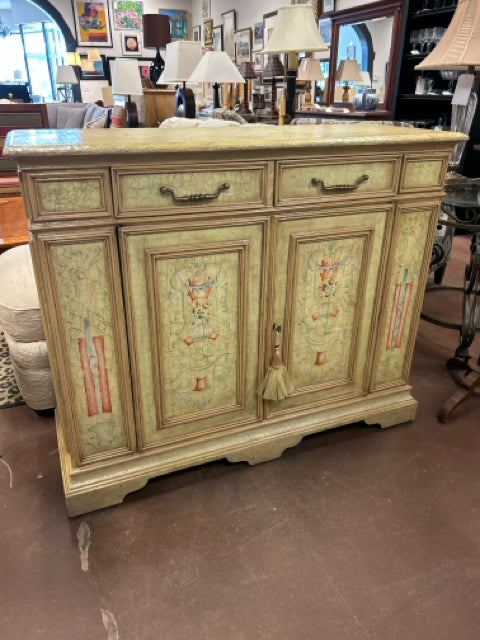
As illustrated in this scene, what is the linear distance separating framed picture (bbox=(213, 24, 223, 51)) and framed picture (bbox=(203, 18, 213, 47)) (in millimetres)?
197

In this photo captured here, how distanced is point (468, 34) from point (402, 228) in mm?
1067

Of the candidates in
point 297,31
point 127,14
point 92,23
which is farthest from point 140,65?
point 297,31

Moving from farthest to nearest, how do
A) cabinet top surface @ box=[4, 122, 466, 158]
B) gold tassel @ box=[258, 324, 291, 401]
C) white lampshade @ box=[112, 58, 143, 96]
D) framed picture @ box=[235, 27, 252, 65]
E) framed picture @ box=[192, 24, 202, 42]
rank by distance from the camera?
framed picture @ box=[192, 24, 202, 42], framed picture @ box=[235, 27, 252, 65], white lampshade @ box=[112, 58, 143, 96], gold tassel @ box=[258, 324, 291, 401], cabinet top surface @ box=[4, 122, 466, 158]

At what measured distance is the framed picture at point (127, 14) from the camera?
919cm

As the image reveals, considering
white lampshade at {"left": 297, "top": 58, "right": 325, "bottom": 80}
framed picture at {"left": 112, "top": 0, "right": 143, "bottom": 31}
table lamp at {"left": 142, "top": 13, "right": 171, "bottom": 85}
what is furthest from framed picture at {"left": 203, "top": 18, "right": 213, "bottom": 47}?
table lamp at {"left": 142, "top": 13, "right": 171, "bottom": 85}

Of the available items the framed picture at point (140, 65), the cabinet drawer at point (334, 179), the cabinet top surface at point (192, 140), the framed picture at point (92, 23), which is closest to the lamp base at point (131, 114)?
the cabinet top surface at point (192, 140)

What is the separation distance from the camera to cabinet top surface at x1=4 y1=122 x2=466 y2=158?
1.07 metres

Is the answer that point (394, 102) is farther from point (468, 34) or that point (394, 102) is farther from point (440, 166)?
point (440, 166)

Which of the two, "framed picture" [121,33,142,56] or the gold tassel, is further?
"framed picture" [121,33,142,56]

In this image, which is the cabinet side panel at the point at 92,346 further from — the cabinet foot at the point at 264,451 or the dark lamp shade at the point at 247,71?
the dark lamp shade at the point at 247,71

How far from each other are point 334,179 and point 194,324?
58 centimetres

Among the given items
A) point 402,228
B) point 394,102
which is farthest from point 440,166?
point 394,102

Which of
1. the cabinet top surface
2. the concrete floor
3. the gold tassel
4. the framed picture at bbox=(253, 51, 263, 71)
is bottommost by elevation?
the concrete floor

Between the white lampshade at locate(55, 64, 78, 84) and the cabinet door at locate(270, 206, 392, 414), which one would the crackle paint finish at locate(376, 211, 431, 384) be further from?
the white lampshade at locate(55, 64, 78, 84)
